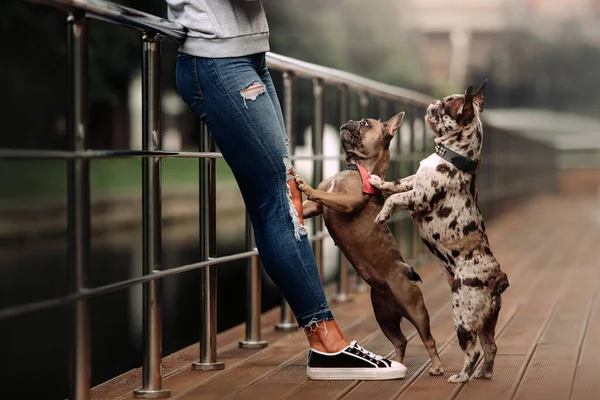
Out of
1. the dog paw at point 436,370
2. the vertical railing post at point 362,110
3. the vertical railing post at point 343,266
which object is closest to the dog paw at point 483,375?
the dog paw at point 436,370

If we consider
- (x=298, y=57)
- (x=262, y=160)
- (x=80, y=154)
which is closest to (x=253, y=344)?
(x=262, y=160)

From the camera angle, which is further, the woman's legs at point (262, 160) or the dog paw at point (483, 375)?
the dog paw at point (483, 375)

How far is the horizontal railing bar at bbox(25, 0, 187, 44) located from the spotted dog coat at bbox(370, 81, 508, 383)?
80cm

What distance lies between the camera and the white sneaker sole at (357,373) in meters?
3.65

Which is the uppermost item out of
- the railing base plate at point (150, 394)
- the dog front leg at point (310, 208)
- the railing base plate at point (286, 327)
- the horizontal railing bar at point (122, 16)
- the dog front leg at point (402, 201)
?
the horizontal railing bar at point (122, 16)

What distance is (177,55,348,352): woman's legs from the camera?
11.5 ft

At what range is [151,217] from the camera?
3.43 meters

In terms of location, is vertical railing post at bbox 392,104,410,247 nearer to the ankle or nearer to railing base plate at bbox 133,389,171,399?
the ankle

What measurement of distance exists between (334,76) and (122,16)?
2756mm

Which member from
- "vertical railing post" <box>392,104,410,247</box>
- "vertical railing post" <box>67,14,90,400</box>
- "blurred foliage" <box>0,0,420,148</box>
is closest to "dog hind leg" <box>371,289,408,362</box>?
"vertical railing post" <box>67,14,90,400</box>

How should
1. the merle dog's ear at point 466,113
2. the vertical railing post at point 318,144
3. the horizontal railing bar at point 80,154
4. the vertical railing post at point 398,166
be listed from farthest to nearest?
the vertical railing post at point 398,166 < the vertical railing post at point 318,144 < the merle dog's ear at point 466,113 < the horizontal railing bar at point 80,154

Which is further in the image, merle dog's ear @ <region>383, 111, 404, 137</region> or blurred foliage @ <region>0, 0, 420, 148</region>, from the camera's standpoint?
blurred foliage @ <region>0, 0, 420, 148</region>

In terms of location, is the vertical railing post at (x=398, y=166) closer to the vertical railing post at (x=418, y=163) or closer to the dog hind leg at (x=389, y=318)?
the vertical railing post at (x=418, y=163)

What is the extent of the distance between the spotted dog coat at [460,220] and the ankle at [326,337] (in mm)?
359
